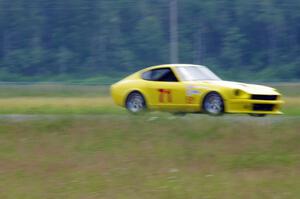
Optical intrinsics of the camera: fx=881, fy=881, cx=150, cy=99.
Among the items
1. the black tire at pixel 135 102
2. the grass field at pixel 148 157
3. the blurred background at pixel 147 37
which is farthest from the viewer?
the blurred background at pixel 147 37

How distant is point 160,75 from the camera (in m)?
19.4

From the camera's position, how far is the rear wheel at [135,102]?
19359 mm

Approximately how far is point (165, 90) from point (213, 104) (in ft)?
4.04

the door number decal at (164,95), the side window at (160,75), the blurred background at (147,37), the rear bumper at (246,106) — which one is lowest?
the rear bumper at (246,106)

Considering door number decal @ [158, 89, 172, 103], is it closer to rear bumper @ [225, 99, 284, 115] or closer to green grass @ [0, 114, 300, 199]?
rear bumper @ [225, 99, 284, 115]

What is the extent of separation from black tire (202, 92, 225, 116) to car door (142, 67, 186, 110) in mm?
563

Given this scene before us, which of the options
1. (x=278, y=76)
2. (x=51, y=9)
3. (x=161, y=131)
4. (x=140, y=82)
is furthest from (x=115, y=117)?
(x=51, y=9)

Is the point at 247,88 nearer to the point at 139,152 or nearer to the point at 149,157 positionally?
the point at 139,152

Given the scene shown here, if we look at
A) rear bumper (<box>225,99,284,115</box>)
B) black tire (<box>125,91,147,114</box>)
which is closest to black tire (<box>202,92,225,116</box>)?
rear bumper (<box>225,99,284,115</box>)

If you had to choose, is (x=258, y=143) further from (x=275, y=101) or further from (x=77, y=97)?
(x=77, y=97)

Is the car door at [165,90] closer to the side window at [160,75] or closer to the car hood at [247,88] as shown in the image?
the side window at [160,75]

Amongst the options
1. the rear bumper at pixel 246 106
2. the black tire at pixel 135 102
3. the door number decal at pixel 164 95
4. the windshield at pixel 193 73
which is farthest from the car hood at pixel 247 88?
the black tire at pixel 135 102

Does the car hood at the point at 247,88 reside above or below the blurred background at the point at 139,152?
above

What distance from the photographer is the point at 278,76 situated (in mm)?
42969
